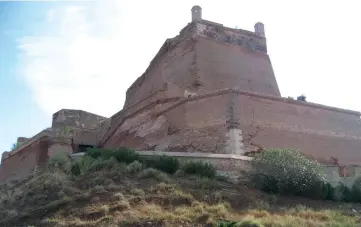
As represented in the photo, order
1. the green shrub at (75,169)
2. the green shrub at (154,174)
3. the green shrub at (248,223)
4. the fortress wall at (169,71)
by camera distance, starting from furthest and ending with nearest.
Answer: the fortress wall at (169,71)
the green shrub at (75,169)
the green shrub at (154,174)
the green shrub at (248,223)

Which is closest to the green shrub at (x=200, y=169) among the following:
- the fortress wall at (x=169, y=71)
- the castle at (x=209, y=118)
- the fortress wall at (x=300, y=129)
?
the castle at (x=209, y=118)

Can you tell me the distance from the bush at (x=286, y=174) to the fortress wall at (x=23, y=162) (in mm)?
8530

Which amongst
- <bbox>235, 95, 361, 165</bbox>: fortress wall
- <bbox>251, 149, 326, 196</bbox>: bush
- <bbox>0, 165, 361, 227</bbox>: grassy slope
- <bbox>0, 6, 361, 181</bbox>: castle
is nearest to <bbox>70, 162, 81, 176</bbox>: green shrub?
<bbox>0, 165, 361, 227</bbox>: grassy slope

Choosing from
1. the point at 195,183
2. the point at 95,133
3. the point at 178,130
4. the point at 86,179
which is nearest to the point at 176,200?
the point at 195,183

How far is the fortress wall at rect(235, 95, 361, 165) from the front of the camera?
18688 millimetres

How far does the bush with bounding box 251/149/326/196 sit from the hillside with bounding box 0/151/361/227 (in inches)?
17.4

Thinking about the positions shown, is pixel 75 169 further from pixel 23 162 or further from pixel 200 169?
pixel 23 162

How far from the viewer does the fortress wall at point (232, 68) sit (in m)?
21.9

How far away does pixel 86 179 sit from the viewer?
616 inches

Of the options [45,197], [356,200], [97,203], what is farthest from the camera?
[356,200]

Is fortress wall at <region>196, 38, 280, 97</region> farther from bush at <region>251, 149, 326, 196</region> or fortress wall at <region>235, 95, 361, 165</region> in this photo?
bush at <region>251, 149, 326, 196</region>

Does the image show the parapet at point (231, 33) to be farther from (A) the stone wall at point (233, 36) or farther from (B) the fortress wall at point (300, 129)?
(B) the fortress wall at point (300, 129)

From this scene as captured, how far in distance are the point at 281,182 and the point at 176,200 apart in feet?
12.9

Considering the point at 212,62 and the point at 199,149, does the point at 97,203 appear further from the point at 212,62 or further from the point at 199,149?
the point at 212,62
